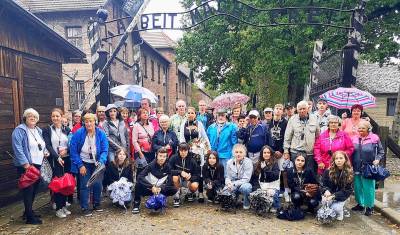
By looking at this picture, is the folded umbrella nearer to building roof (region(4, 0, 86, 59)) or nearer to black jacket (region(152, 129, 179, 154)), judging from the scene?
black jacket (region(152, 129, 179, 154))

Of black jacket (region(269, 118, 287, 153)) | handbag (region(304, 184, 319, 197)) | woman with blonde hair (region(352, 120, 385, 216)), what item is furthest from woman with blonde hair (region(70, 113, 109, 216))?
woman with blonde hair (region(352, 120, 385, 216))

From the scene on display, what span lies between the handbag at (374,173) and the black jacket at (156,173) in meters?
3.54

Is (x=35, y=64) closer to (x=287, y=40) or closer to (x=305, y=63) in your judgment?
(x=287, y=40)

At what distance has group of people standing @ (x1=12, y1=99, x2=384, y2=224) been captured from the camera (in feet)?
18.7

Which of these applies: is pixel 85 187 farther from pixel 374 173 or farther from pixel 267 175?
pixel 374 173

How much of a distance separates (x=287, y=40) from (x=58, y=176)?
11.1 metres

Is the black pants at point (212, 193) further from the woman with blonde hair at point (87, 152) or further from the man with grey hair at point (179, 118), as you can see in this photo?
the woman with blonde hair at point (87, 152)

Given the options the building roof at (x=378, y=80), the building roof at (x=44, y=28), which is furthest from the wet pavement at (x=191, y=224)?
the building roof at (x=378, y=80)

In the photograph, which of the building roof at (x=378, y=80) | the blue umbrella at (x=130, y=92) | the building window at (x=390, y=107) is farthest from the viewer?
the building window at (x=390, y=107)

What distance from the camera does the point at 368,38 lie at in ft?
49.0

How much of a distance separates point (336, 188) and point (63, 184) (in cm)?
475

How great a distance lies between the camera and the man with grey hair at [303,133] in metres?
6.32

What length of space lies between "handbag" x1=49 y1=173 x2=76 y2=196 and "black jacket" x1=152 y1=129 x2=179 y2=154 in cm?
174

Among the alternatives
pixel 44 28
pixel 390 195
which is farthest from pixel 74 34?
pixel 390 195
